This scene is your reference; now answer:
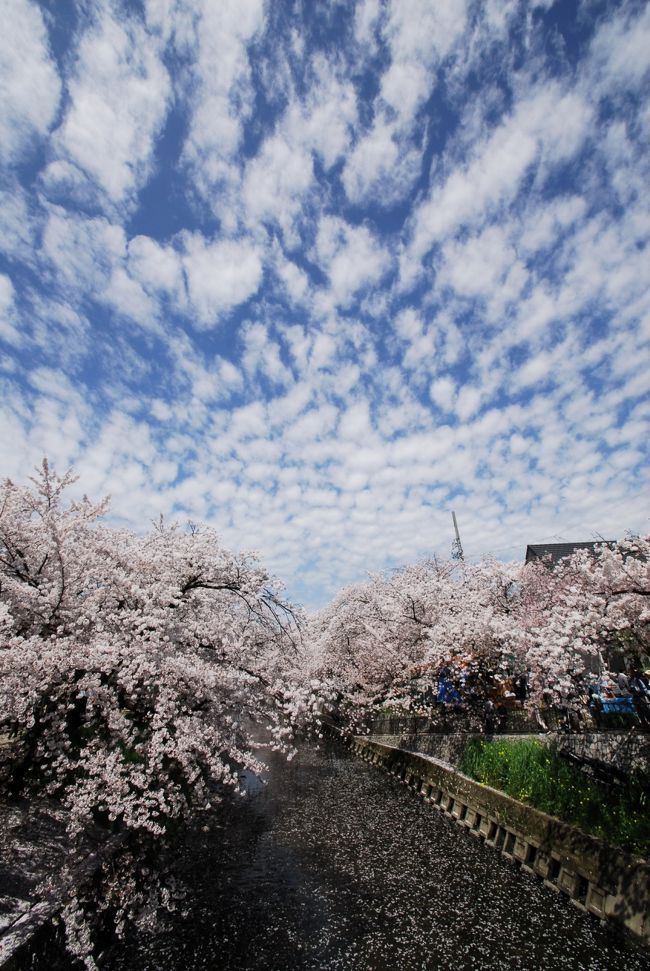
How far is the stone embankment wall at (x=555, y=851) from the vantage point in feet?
24.9

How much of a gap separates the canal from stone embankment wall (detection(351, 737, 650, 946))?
0.30 meters

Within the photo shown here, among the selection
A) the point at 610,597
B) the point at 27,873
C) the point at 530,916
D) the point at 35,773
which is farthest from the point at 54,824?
the point at 610,597

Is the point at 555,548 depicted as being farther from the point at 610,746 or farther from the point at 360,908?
the point at 360,908

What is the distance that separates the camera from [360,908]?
29.5ft

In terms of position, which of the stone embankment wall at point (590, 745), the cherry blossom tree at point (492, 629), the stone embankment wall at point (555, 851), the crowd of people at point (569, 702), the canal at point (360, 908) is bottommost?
the canal at point (360, 908)

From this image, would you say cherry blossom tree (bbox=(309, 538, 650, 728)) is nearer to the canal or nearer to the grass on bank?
the grass on bank

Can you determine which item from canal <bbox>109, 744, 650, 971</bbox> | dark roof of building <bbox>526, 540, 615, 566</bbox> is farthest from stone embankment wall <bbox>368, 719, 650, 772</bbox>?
dark roof of building <bbox>526, 540, 615, 566</bbox>

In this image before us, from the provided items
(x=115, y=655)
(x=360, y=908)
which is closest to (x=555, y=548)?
(x=360, y=908)

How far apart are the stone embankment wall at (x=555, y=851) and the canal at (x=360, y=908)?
0.30m

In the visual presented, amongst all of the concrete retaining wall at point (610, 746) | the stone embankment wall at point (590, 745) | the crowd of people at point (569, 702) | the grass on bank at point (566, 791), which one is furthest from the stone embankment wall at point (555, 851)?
the crowd of people at point (569, 702)

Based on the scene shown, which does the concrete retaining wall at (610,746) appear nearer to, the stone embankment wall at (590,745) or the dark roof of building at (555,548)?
the stone embankment wall at (590,745)

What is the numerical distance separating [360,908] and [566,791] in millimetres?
5115

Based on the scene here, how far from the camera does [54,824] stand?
9852 mm

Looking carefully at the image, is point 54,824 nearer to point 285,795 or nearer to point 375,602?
point 285,795
